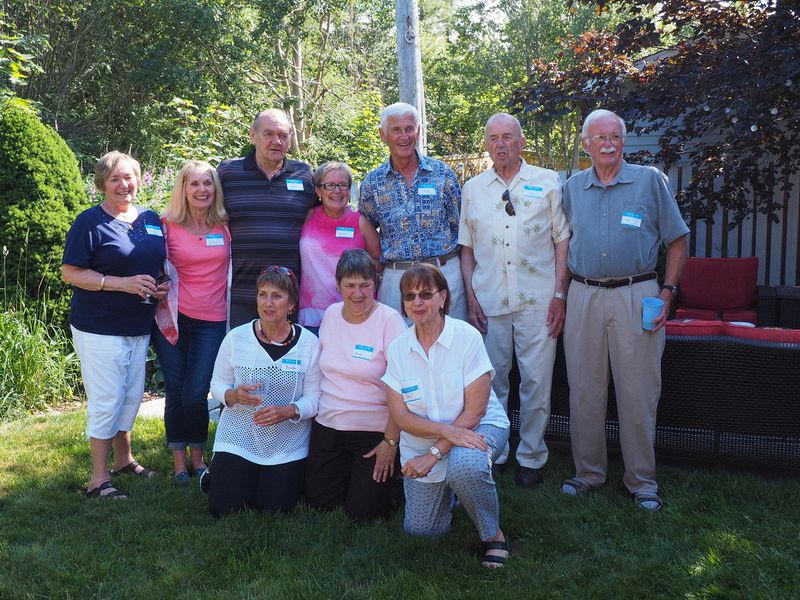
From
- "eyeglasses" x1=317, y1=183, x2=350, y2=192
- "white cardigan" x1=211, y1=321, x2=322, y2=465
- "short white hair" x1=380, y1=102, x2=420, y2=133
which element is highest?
"short white hair" x1=380, y1=102, x2=420, y2=133

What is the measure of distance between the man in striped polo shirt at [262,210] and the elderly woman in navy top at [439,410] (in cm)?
108

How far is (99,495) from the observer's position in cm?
411

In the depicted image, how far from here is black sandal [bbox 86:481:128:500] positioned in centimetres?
409

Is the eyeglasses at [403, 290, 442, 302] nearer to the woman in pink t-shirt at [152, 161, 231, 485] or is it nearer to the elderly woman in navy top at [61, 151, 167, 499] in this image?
the woman in pink t-shirt at [152, 161, 231, 485]

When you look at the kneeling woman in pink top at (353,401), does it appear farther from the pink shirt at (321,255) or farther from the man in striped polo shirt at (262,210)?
the man in striped polo shirt at (262,210)

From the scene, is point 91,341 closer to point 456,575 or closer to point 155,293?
point 155,293

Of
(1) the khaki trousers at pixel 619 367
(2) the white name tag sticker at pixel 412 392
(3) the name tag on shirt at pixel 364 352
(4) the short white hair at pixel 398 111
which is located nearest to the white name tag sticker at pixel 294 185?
(4) the short white hair at pixel 398 111

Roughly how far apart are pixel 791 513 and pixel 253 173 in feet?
11.1

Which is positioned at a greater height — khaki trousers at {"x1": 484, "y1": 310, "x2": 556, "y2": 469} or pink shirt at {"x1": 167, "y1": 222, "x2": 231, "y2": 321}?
pink shirt at {"x1": 167, "y1": 222, "x2": 231, "y2": 321}

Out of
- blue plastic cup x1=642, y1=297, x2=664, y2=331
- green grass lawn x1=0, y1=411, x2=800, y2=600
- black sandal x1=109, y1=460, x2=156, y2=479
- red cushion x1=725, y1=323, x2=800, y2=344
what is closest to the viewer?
green grass lawn x1=0, y1=411, x2=800, y2=600

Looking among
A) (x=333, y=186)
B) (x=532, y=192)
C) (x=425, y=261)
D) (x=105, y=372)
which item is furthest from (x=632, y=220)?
(x=105, y=372)

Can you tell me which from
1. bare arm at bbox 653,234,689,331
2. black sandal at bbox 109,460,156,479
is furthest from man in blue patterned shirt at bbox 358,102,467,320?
black sandal at bbox 109,460,156,479

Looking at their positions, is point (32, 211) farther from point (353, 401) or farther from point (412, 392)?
point (412, 392)

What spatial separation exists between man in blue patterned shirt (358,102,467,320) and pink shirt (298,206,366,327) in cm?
19
